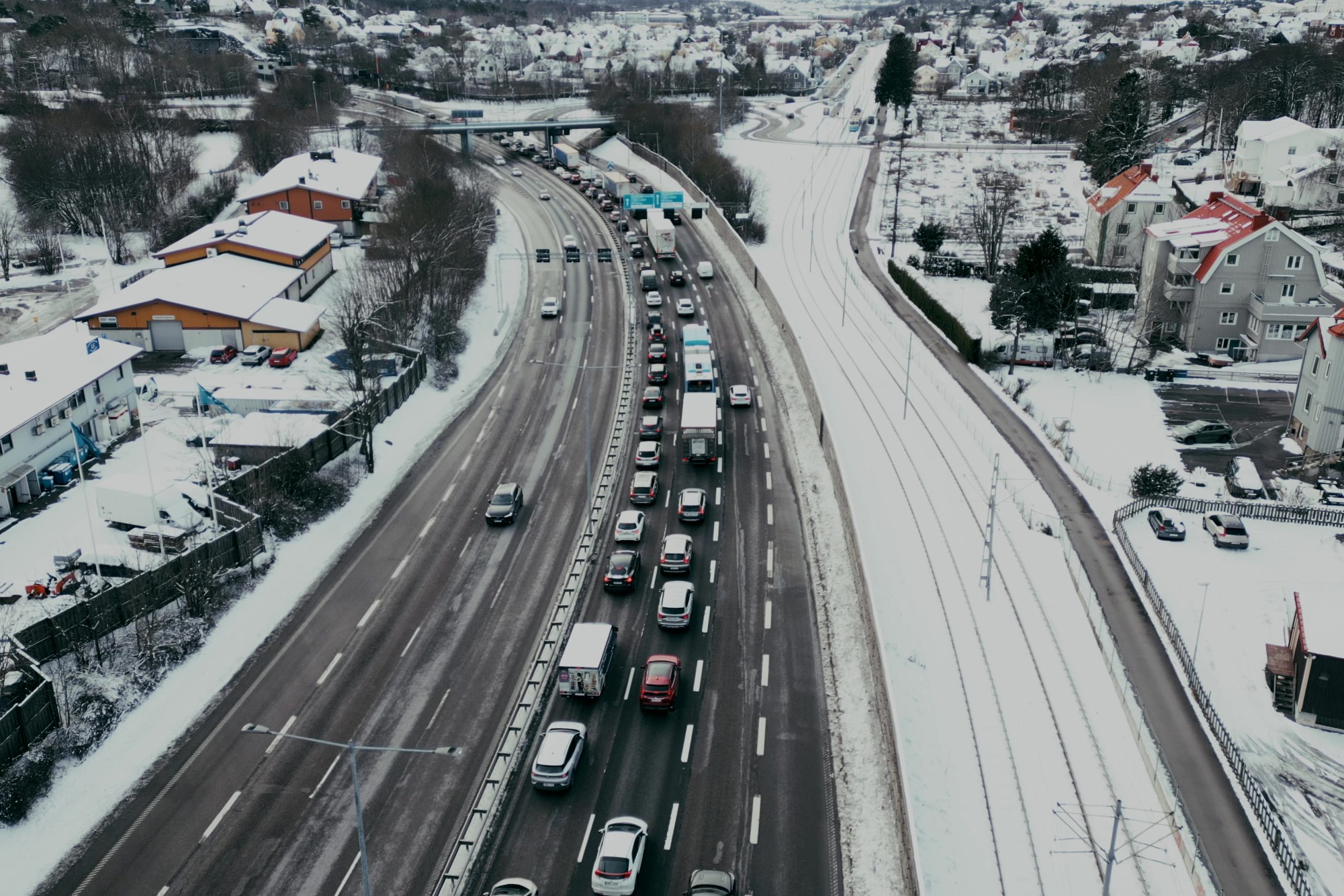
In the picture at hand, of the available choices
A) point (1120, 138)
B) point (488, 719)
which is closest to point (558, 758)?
point (488, 719)

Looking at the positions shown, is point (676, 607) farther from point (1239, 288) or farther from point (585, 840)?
point (1239, 288)

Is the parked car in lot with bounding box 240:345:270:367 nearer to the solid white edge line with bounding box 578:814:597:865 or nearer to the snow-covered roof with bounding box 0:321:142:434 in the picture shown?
the snow-covered roof with bounding box 0:321:142:434

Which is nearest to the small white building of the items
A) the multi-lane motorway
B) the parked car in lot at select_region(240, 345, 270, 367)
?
the parked car in lot at select_region(240, 345, 270, 367)

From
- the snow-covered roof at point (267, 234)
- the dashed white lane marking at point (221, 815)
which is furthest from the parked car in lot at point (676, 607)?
the snow-covered roof at point (267, 234)

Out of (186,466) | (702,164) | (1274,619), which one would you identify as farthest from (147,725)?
(702,164)

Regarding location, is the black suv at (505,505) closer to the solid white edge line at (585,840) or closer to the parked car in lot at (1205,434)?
the solid white edge line at (585,840)

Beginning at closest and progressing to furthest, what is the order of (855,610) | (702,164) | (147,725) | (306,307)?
(147,725)
(855,610)
(306,307)
(702,164)

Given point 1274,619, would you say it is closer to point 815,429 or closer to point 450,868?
point 815,429

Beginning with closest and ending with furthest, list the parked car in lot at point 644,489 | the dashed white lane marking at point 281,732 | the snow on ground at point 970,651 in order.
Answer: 1. the snow on ground at point 970,651
2. the dashed white lane marking at point 281,732
3. the parked car in lot at point 644,489
